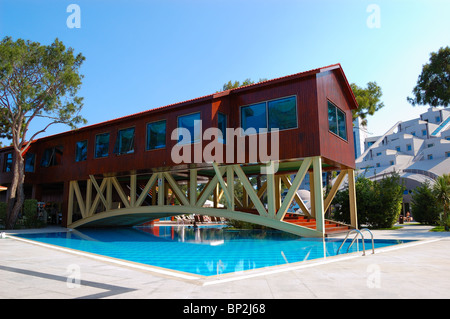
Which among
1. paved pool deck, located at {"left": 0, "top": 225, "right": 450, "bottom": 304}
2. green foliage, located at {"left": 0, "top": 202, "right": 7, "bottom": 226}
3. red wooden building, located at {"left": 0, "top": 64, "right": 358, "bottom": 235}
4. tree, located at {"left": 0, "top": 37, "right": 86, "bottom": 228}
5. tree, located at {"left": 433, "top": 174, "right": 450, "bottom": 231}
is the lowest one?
paved pool deck, located at {"left": 0, "top": 225, "right": 450, "bottom": 304}

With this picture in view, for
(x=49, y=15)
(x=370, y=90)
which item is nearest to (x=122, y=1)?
(x=49, y=15)

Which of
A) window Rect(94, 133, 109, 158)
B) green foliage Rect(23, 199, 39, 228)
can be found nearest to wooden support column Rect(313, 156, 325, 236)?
window Rect(94, 133, 109, 158)

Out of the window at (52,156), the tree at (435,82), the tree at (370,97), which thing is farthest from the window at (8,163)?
the tree at (435,82)

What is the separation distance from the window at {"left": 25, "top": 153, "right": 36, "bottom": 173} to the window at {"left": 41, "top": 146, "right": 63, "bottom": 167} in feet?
4.23

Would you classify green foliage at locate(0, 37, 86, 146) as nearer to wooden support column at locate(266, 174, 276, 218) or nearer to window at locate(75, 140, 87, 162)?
window at locate(75, 140, 87, 162)

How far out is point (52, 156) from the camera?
25.4m

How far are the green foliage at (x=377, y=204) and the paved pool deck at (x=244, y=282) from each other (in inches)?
517

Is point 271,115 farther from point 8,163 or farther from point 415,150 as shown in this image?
point 415,150

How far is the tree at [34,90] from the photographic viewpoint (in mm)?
21625

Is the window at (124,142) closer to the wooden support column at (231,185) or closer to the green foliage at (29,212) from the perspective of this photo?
the wooden support column at (231,185)

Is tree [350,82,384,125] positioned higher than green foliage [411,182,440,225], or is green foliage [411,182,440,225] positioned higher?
tree [350,82,384,125]

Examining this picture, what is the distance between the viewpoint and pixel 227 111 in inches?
642

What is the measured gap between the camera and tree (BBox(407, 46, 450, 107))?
2770 centimetres
